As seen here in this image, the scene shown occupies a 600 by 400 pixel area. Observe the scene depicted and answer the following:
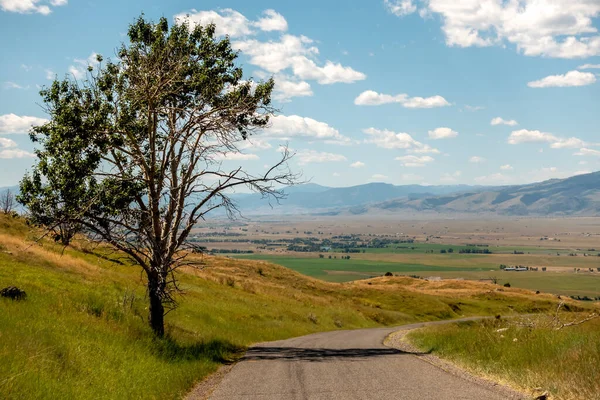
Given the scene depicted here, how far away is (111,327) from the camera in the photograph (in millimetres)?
18484

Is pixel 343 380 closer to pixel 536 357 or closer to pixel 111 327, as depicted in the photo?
pixel 536 357

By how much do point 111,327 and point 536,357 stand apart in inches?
564

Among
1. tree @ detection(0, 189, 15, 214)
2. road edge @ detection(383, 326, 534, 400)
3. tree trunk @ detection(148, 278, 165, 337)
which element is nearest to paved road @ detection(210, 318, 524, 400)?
road edge @ detection(383, 326, 534, 400)

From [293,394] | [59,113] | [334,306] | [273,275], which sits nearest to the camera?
[293,394]

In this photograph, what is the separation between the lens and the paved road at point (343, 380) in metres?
12.9

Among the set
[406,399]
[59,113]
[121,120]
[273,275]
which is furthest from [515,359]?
[273,275]

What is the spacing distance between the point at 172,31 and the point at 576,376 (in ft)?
66.8

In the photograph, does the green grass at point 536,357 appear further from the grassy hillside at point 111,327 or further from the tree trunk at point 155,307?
the tree trunk at point 155,307

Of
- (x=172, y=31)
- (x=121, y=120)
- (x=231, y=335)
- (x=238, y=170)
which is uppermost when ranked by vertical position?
(x=172, y=31)

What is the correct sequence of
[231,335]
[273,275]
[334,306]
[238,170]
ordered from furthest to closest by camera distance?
[273,275] → [334,306] → [231,335] → [238,170]

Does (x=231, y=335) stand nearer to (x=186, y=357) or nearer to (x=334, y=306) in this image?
(x=186, y=357)

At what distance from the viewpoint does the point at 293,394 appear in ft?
43.4

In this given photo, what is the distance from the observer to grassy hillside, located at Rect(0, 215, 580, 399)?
39.5ft

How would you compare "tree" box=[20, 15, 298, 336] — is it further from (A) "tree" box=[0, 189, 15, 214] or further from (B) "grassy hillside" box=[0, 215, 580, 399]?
(A) "tree" box=[0, 189, 15, 214]
